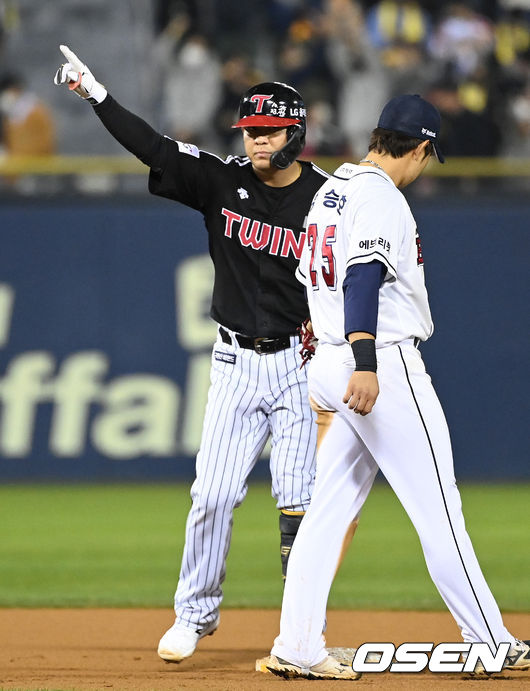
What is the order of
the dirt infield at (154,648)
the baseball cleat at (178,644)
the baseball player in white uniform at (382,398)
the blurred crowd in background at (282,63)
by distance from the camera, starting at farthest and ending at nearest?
the blurred crowd in background at (282,63) → the baseball cleat at (178,644) → the dirt infield at (154,648) → the baseball player in white uniform at (382,398)

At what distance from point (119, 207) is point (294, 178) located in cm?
615

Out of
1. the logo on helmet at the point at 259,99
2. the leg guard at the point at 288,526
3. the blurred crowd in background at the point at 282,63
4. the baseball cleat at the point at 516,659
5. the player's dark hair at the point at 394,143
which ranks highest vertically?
the blurred crowd in background at the point at 282,63

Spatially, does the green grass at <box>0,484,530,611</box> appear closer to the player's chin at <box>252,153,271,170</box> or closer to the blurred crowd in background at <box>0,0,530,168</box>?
the player's chin at <box>252,153,271,170</box>

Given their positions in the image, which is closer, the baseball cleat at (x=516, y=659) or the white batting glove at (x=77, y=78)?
the baseball cleat at (x=516, y=659)

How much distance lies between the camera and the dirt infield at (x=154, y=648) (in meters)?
4.85

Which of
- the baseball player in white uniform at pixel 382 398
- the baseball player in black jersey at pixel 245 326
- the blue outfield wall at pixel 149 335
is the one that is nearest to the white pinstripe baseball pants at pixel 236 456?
the baseball player in black jersey at pixel 245 326

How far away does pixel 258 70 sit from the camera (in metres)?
15.0

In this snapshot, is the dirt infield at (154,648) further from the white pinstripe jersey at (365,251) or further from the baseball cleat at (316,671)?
the white pinstripe jersey at (365,251)

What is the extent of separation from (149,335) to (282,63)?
4307 mm

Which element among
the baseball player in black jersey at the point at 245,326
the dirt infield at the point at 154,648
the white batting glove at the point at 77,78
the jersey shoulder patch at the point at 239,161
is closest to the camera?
the dirt infield at the point at 154,648

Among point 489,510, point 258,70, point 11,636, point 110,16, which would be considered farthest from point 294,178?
point 110,16

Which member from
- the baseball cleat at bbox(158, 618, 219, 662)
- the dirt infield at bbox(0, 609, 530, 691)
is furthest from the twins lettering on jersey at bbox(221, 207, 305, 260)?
the dirt infield at bbox(0, 609, 530, 691)

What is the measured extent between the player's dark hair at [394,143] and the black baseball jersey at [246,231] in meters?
0.83

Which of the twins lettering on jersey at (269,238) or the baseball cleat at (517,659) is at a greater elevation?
the twins lettering on jersey at (269,238)
